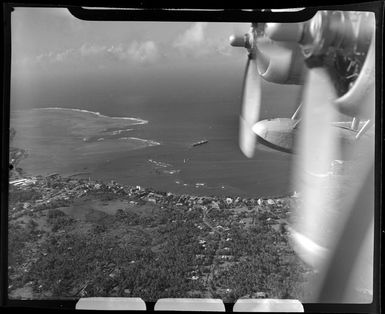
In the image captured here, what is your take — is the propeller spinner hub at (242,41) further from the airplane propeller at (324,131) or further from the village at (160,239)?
the village at (160,239)

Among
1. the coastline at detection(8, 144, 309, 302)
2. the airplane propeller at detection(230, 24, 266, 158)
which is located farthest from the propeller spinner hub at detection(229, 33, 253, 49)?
the coastline at detection(8, 144, 309, 302)

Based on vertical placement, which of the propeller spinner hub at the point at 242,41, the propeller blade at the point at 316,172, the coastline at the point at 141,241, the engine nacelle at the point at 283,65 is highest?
the propeller spinner hub at the point at 242,41

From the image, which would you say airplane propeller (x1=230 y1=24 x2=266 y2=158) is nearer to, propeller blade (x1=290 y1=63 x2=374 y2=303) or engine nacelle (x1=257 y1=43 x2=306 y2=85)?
engine nacelle (x1=257 y1=43 x2=306 y2=85)

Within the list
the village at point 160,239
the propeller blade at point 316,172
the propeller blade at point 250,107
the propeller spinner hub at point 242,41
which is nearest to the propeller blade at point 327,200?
the propeller blade at point 316,172

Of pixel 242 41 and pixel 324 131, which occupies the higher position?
pixel 242 41

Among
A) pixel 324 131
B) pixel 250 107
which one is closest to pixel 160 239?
pixel 250 107

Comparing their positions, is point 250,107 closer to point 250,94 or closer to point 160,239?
point 250,94

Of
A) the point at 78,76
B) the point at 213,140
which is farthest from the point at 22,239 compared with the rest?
the point at 213,140
